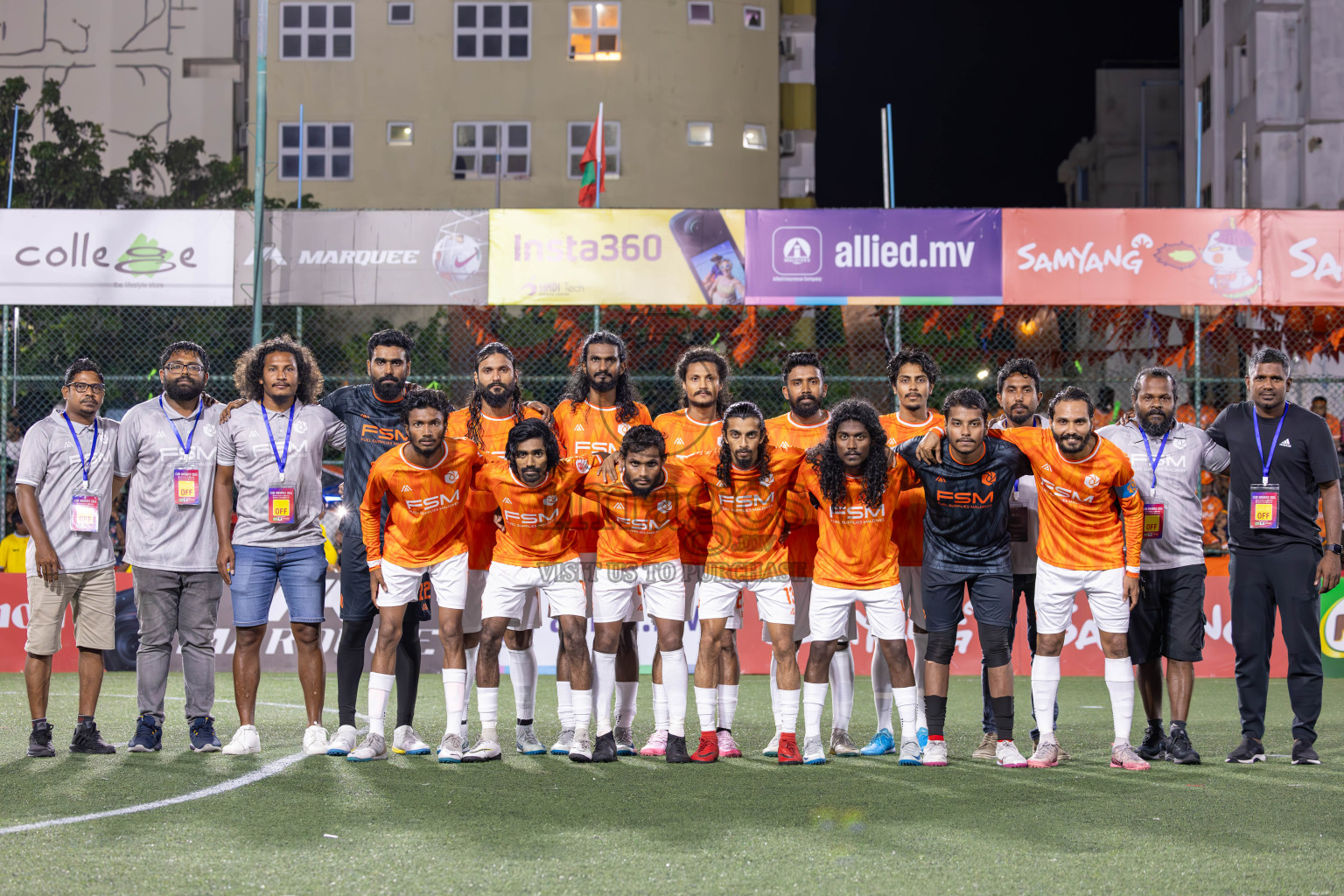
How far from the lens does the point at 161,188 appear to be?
27750 millimetres

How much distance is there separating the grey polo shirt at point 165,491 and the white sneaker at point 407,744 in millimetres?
1357

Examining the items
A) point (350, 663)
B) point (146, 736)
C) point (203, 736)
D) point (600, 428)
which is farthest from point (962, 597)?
point (146, 736)

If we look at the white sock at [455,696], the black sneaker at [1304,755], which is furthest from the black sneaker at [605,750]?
the black sneaker at [1304,755]

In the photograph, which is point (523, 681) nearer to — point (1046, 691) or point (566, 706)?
point (566, 706)

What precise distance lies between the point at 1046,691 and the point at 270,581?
159 inches

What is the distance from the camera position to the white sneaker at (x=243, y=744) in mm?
6902

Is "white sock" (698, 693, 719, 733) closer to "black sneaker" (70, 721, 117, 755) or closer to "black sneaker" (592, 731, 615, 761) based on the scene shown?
"black sneaker" (592, 731, 615, 761)

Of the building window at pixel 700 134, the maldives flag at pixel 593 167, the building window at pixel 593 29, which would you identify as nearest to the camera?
the maldives flag at pixel 593 167

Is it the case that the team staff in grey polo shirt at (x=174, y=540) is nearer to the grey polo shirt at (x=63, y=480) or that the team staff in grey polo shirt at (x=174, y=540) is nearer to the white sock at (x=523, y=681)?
the grey polo shirt at (x=63, y=480)

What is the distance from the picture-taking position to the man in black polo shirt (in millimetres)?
7102

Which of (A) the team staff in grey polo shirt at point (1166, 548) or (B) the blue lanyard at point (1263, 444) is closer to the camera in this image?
(A) the team staff in grey polo shirt at point (1166, 548)

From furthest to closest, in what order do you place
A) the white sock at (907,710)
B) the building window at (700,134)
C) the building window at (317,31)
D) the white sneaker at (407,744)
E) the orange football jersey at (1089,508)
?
the building window at (700,134) < the building window at (317,31) < the white sneaker at (407,744) < the white sock at (907,710) < the orange football jersey at (1089,508)

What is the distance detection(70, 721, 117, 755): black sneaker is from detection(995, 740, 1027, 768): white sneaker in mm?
4519

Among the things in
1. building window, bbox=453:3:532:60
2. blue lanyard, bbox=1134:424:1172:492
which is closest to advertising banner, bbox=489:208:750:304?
blue lanyard, bbox=1134:424:1172:492
